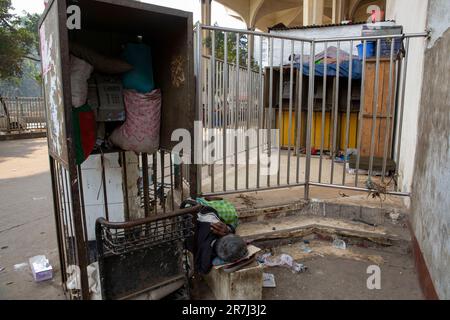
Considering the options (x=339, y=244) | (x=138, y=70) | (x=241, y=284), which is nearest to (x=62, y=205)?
(x=138, y=70)

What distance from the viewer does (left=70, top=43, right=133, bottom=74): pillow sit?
7.91 ft

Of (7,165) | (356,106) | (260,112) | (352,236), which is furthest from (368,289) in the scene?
(7,165)

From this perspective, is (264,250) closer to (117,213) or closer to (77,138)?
(117,213)

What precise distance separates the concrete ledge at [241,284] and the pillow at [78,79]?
1593mm

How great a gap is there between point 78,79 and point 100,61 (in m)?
0.26

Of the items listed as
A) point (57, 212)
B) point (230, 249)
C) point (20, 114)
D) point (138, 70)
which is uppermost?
point (138, 70)

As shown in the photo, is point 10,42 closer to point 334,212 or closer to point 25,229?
point 25,229

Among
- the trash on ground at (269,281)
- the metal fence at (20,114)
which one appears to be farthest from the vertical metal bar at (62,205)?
the metal fence at (20,114)

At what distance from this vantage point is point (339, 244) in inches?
131

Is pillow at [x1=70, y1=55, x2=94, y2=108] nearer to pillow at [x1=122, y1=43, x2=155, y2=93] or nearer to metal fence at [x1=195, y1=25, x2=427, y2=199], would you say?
pillow at [x1=122, y1=43, x2=155, y2=93]

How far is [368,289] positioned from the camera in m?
2.66

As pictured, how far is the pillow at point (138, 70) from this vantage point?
9.01ft

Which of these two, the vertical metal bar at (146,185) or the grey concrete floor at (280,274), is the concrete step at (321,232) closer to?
the grey concrete floor at (280,274)

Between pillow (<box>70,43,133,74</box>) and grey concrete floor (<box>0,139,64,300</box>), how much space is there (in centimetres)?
183
